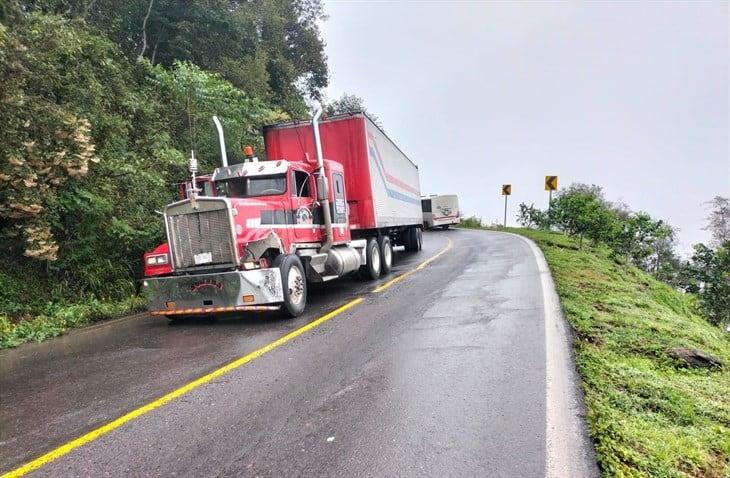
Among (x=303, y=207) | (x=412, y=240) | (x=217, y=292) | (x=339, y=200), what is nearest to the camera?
(x=217, y=292)

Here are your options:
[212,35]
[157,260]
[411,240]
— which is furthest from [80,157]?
[212,35]

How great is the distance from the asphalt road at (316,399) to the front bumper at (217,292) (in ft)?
1.14

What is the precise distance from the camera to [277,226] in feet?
26.9

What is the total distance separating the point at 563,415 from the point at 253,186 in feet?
21.5

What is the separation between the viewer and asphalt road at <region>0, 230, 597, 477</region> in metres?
3.20

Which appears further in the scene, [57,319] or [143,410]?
[57,319]

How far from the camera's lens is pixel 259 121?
17188 mm

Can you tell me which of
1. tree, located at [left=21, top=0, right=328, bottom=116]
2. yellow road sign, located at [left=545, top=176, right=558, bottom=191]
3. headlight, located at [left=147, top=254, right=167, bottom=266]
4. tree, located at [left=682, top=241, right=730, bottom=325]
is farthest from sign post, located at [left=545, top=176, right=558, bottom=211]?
headlight, located at [left=147, top=254, right=167, bottom=266]

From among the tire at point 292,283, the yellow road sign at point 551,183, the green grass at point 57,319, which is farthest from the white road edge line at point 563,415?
the yellow road sign at point 551,183

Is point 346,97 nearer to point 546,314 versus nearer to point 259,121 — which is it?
point 259,121

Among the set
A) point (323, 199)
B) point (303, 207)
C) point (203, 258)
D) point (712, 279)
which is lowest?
point (712, 279)

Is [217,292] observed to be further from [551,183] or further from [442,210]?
[442,210]

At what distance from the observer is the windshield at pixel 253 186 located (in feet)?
28.5

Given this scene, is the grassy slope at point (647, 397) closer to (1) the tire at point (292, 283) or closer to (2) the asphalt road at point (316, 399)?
(2) the asphalt road at point (316, 399)
